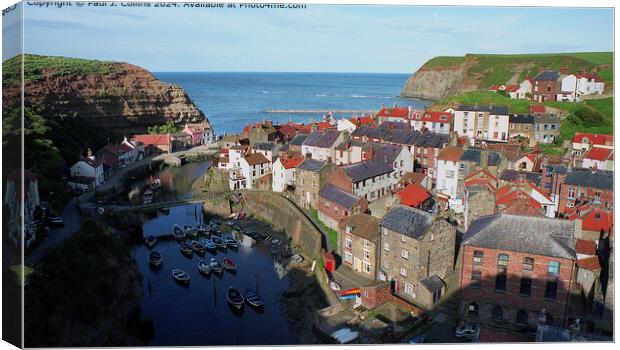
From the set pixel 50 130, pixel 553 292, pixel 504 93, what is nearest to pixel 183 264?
pixel 553 292

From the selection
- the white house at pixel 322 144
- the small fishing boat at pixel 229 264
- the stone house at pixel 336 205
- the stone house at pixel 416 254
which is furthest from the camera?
the white house at pixel 322 144

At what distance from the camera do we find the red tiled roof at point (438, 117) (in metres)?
34.3

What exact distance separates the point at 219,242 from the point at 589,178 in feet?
47.5

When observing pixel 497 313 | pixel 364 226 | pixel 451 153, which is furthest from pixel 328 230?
pixel 497 313

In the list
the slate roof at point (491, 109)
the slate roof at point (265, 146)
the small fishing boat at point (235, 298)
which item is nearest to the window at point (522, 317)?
the small fishing boat at point (235, 298)

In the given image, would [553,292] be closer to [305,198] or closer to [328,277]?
[328,277]

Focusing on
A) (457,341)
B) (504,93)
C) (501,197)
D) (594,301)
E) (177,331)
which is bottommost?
(177,331)

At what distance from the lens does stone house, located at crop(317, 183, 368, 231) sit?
66.4ft

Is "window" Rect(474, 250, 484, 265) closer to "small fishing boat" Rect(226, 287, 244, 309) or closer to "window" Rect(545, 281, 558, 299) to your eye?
"window" Rect(545, 281, 558, 299)

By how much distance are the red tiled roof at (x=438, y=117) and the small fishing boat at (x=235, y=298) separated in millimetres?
21320

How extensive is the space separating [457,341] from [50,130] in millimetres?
27177

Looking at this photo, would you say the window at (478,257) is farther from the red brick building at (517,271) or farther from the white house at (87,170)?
the white house at (87,170)

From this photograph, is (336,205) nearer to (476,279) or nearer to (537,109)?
(476,279)

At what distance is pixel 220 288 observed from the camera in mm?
18625
